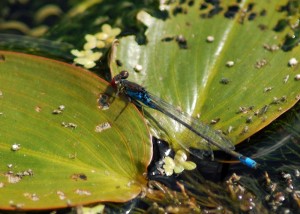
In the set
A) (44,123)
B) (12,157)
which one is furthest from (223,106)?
(12,157)

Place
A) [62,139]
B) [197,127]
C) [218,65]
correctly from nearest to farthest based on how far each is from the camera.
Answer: [62,139], [197,127], [218,65]

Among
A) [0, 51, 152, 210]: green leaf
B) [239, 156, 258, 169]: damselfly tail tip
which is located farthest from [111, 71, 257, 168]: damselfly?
[0, 51, 152, 210]: green leaf

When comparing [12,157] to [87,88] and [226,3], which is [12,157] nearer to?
[87,88]

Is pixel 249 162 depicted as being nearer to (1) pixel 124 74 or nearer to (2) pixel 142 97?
(2) pixel 142 97

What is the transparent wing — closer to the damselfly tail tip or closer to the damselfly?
the damselfly

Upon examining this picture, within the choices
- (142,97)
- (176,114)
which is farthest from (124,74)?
(176,114)

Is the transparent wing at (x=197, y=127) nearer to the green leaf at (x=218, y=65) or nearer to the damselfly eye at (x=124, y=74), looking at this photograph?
the green leaf at (x=218, y=65)

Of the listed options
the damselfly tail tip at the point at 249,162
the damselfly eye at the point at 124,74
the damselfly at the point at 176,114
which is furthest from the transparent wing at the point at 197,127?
the damselfly eye at the point at 124,74
